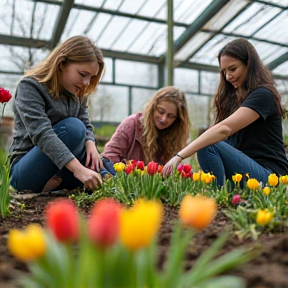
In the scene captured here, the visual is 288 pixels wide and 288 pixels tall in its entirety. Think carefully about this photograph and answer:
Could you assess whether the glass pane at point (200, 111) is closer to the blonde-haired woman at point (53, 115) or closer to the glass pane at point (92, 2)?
the glass pane at point (92, 2)

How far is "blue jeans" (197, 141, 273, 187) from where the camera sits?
2.36 metres

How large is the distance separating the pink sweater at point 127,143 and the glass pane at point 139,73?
3775mm

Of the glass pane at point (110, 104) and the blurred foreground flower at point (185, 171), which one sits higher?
the glass pane at point (110, 104)

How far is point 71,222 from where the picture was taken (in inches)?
19.6

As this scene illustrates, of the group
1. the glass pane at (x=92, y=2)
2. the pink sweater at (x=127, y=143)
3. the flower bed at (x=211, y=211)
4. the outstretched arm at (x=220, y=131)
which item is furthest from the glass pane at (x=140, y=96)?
the flower bed at (x=211, y=211)

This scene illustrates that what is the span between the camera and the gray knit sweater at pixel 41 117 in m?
2.04

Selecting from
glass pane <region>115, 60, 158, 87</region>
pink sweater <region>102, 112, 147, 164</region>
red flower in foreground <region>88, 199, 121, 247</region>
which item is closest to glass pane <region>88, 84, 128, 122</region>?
glass pane <region>115, 60, 158, 87</region>

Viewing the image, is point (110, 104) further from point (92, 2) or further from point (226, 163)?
point (226, 163)

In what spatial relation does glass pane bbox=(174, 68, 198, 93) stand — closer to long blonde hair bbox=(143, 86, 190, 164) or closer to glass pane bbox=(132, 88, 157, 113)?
glass pane bbox=(132, 88, 157, 113)

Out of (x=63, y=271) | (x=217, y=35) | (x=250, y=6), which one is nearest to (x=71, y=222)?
(x=63, y=271)

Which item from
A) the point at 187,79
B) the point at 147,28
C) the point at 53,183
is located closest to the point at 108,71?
the point at 147,28

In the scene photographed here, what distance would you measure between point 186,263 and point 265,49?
323cm

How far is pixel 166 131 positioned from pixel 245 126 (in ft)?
2.44

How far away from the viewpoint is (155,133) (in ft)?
9.24
